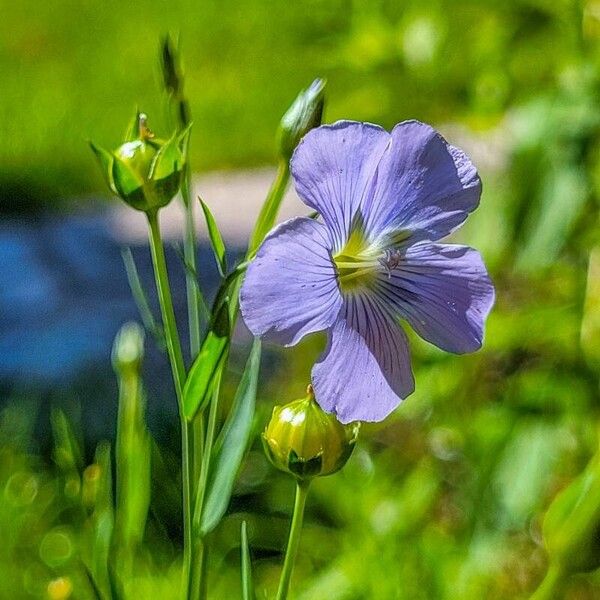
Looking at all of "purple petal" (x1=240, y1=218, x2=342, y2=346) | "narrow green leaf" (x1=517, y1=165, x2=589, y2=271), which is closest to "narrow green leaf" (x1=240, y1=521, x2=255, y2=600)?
"purple petal" (x1=240, y1=218, x2=342, y2=346)

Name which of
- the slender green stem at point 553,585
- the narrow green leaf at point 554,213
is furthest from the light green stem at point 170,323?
the narrow green leaf at point 554,213

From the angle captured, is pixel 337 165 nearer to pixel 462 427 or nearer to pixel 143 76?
pixel 462 427

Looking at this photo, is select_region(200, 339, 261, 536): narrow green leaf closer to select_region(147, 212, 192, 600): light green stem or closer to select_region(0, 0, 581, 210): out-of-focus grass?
select_region(147, 212, 192, 600): light green stem

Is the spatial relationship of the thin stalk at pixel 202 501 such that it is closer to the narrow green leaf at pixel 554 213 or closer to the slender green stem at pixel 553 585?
the slender green stem at pixel 553 585

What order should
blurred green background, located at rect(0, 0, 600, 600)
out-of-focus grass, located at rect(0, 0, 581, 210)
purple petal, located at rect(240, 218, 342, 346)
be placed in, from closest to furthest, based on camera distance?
1. purple petal, located at rect(240, 218, 342, 346)
2. blurred green background, located at rect(0, 0, 600, 600)
3. out-of-focus grass, located at rect(0, 0, 581, 210)

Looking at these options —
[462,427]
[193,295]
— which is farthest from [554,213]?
[193,295]

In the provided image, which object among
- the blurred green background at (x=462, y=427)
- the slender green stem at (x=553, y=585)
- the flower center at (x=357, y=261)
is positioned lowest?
the blurred green background at (x=462, y=427)

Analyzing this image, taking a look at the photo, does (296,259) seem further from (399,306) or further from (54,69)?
(54,69)
